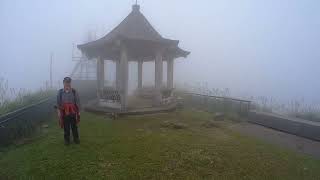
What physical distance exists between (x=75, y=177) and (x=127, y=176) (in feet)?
3.34

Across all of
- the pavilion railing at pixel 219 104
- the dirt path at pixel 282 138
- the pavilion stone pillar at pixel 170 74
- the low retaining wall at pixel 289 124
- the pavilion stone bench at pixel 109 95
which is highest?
the pavilion stone pillar at pixel 170 74

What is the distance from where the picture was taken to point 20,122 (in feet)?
28.4

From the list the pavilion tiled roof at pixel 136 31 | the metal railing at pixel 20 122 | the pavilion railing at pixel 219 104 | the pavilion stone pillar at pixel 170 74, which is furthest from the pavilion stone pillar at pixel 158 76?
the metal railing at pixel 20 122

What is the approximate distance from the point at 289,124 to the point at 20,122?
9254 millimetres

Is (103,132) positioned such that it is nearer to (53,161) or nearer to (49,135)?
Answer: (49,135)

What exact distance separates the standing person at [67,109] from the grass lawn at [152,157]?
45 cm

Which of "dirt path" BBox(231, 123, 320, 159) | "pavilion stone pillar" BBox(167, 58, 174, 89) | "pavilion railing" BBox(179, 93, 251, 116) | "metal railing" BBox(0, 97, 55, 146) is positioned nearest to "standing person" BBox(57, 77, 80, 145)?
"metal railing" BBox(0, 97, 55, 146)

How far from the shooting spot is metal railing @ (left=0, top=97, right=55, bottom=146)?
765 centimetres

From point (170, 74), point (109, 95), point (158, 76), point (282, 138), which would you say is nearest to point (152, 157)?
point (282, 138)

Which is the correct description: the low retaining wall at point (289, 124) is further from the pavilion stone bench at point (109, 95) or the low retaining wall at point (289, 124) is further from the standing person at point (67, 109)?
the standing person at point (67, 109)

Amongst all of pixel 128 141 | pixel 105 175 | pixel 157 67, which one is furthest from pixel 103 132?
pixel 157 67

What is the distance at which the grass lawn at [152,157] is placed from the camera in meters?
5.77

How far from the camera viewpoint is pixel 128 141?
320 inches

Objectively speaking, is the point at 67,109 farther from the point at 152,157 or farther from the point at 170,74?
the point at 170,74
